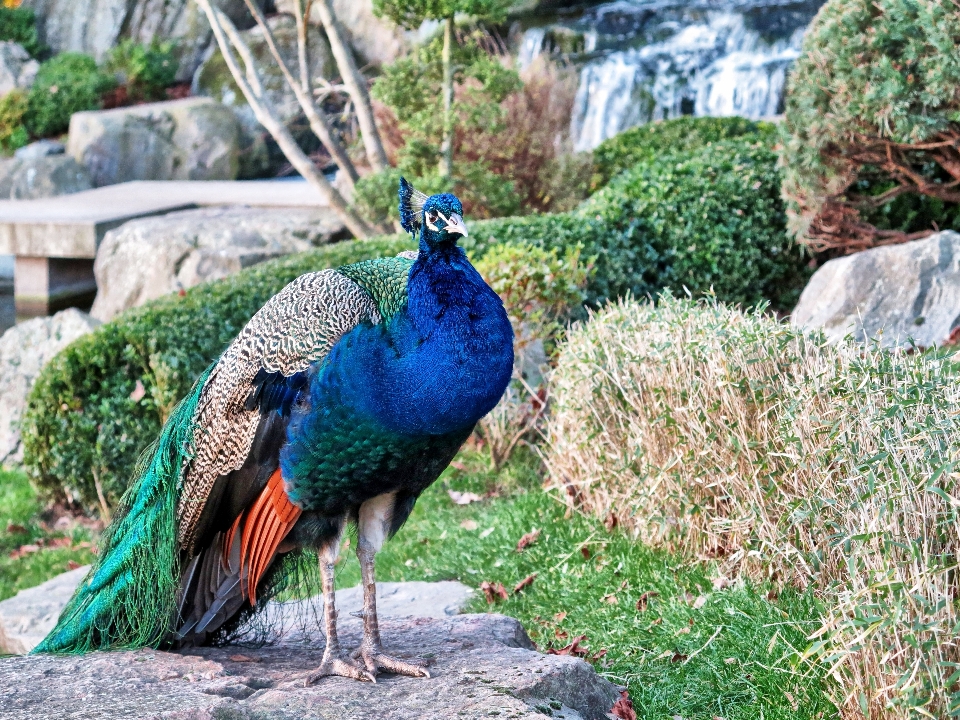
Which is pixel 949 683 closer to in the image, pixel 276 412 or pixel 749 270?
pixel 276 412

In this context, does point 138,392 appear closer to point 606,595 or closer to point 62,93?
point 606,595

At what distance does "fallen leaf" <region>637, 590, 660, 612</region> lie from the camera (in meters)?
4.31

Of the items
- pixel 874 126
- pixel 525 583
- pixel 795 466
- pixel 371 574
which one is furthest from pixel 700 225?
pixel 371 574

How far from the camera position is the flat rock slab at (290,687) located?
2.87 meters

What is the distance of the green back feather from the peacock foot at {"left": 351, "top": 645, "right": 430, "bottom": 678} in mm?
1050

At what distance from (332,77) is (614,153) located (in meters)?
7.45

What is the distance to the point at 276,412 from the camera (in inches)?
126

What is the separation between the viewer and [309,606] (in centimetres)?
469

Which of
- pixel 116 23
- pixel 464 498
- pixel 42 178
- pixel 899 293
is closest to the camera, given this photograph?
pixel 464 498

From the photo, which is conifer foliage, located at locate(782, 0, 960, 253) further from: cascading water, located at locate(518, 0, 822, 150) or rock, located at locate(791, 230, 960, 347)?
cascading water, located at locate(518, 0, 822, 150)

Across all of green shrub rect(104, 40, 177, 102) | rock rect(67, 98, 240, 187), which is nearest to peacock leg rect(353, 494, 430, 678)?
rock rect(67, 98, 240, 187)

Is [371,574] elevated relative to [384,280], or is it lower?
lower

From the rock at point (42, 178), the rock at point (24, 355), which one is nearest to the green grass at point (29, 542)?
the rock at point (24, 355)

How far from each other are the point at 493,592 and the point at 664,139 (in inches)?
232
